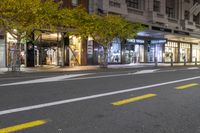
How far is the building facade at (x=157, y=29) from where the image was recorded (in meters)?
40.5

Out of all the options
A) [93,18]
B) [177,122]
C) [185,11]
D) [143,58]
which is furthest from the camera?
[185,11]

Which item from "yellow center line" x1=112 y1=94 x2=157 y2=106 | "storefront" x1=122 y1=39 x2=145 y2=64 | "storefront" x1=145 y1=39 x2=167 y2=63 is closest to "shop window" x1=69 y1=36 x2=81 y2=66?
"storefront" x1=122 y1=39 x2=145 y2=64

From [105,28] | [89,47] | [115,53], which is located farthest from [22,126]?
[115,53]

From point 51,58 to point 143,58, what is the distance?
16508mm

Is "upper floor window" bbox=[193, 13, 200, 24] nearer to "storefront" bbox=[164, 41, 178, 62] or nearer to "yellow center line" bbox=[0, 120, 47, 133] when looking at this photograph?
"storefront" bbox=[164, 41, 178, 62]

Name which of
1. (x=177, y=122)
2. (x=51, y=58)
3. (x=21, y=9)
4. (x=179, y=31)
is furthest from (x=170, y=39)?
(x=177, y=122)

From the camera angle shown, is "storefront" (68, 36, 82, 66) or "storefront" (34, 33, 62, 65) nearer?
"storefront" (34, 33, 62, 65)

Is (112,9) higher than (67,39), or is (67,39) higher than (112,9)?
(112,9)

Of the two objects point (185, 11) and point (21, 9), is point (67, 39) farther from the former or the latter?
point (185, 11)

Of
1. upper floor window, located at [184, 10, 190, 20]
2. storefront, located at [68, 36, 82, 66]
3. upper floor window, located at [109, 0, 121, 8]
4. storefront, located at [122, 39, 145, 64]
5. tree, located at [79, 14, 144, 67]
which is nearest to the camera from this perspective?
tree, located at [79, 14, 144, 67]

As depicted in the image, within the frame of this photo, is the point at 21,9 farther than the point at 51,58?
No

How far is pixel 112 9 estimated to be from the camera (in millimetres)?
38438

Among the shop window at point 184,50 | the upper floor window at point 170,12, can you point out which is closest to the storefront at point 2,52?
the upper floor window at point 170,12

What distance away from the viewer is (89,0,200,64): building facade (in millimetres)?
40500
